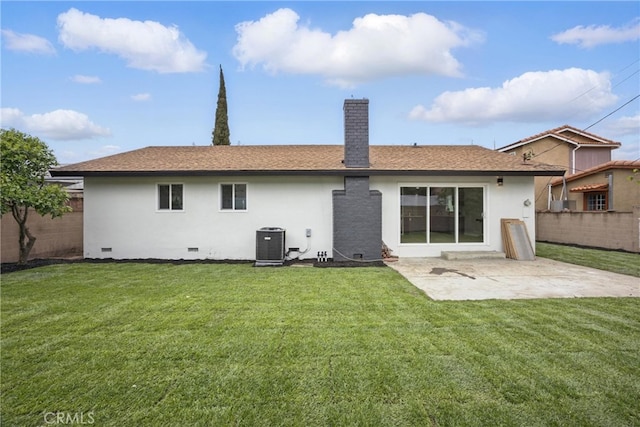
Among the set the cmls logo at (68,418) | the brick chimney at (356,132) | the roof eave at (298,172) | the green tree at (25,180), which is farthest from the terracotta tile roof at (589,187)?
the green tree at (25,180)

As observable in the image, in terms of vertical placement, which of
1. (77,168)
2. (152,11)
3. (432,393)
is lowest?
(432,393)

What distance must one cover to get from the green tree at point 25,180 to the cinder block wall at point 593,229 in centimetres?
1715

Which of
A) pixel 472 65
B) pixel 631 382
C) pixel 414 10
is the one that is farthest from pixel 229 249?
pixel 472 65

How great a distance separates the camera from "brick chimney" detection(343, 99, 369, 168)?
984cm

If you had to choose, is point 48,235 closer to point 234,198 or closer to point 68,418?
point 234,198

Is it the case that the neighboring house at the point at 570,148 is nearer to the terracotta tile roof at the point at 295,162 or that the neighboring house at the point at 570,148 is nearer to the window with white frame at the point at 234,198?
the terracotta tile roof at the point at 295,162

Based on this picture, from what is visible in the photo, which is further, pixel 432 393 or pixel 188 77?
pixel 188 77

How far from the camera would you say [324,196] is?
9961 mm

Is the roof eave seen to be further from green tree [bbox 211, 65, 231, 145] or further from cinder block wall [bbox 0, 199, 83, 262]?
green tree [bbox 211, 65, 231, 145]

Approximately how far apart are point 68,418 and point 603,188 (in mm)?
19841

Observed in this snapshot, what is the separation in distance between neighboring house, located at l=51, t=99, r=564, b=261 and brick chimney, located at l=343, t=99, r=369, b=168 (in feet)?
0.10

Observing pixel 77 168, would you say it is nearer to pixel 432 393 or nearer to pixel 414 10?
pixel 432 393

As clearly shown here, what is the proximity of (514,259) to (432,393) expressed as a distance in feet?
27.8

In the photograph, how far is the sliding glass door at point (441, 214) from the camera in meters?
10.1
